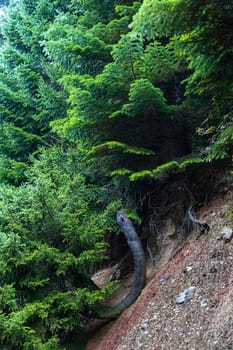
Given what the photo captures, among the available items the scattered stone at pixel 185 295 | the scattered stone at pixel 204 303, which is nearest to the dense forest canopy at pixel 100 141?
the scattered stone at pixel 185 295

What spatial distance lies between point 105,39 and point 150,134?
79.5 inches

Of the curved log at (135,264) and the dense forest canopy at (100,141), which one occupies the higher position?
the dense forest canopy at (100,141)

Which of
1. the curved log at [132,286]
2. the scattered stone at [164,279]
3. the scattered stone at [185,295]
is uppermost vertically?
the curved log at [132,286]

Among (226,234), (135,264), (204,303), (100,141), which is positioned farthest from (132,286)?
(100,141)

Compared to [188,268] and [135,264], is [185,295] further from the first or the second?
[135,264]

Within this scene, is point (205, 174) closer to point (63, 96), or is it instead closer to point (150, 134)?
point (150, 134)

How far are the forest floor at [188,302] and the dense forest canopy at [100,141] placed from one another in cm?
56

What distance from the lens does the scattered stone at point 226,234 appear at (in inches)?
164

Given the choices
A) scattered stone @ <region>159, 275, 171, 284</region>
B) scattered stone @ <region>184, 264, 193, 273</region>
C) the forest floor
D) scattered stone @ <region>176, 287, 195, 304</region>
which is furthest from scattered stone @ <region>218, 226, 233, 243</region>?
scattered stone @ <region>159, 275, 171, 284</region>

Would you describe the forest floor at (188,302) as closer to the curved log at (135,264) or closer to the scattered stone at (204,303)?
the scattered stone at (204,303)

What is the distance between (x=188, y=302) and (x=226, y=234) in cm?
104

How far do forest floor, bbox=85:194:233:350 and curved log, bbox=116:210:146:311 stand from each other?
15cm

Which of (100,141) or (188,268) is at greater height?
(100,141)

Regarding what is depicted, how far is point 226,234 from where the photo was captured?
423 cm
